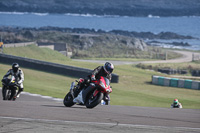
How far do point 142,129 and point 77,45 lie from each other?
247 feet

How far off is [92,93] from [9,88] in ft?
16.9

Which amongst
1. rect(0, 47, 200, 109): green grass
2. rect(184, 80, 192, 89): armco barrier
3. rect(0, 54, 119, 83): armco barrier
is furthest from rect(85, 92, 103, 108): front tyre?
rect(184, 80, 192, 89): armco barrier

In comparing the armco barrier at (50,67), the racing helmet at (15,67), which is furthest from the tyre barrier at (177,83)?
the racing helmet at (15,67)

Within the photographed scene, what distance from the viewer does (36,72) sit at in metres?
32.6

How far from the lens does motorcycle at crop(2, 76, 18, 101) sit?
1459 centimetres

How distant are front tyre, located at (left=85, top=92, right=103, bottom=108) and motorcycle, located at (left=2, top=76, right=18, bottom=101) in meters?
4.61

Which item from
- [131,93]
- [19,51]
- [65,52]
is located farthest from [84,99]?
[65,52]

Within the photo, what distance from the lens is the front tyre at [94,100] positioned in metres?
10.6

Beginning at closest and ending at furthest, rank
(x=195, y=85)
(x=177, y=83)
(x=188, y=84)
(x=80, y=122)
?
1. (x=80, y=122)
2. (x=195, y=85)
3. (x=188, y=84)
4. (x=177, y=83)

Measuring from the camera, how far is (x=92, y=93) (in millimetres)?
11031

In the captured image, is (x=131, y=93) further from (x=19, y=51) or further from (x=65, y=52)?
(x=65, y=52)

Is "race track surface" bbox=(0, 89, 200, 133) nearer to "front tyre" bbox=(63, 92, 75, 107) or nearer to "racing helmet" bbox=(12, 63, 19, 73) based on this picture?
"front tyre" bbox=(63, 92, 75, 107)

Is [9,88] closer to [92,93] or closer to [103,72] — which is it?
[92,93]

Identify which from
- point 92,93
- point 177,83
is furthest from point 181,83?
point 92,93
